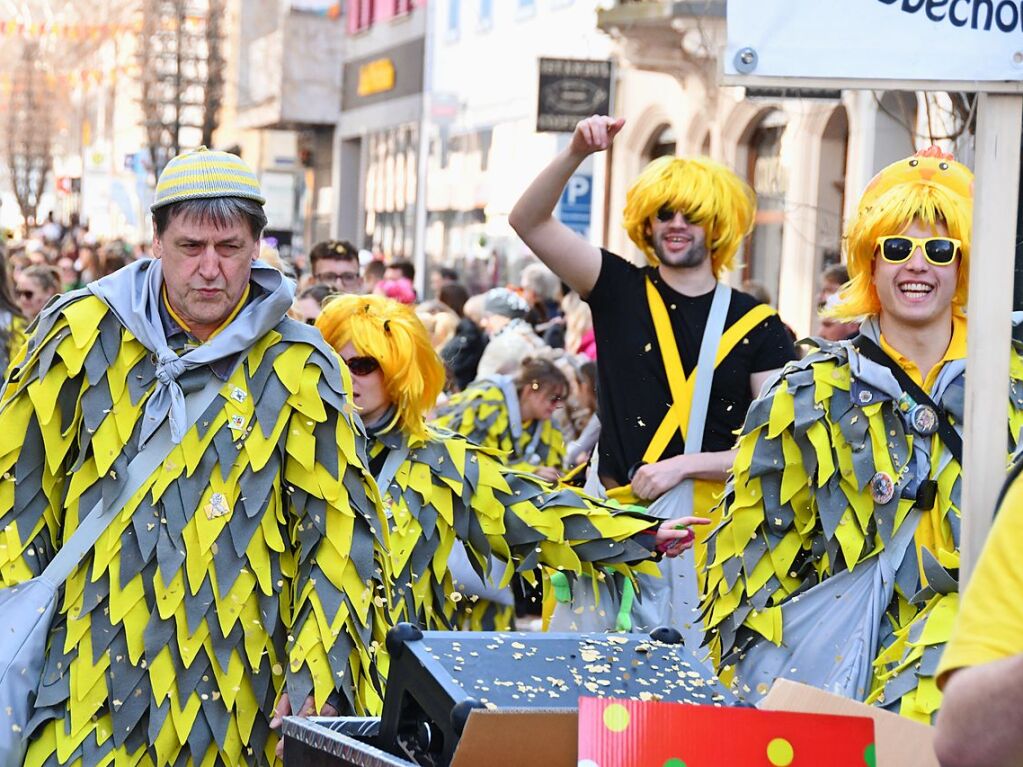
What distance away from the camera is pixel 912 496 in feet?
13.5

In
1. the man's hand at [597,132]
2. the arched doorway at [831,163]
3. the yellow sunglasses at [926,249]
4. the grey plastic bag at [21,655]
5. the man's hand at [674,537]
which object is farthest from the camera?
the arched doorway at [831,163]

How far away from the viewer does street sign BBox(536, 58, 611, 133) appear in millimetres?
15930

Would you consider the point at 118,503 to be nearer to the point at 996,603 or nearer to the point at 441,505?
the point at 441,505

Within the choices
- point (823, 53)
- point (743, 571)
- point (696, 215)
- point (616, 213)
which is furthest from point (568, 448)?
point (616, 213)

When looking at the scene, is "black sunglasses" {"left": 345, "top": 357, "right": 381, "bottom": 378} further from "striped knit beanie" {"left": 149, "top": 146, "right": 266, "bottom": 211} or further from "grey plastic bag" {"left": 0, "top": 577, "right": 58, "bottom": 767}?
"grey plastic bag" {"left": 0, "top": 577, "right": 58, "bottom": 767}

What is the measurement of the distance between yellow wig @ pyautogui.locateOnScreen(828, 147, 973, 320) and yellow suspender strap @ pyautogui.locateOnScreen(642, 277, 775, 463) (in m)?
1.13

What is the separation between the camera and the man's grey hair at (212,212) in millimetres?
3875

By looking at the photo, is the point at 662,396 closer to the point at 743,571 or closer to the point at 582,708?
the point at 743,571

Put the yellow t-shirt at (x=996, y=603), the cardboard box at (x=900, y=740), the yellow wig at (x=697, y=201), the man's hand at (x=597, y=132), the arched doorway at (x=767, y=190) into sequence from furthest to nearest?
1. the arched doorway at (x=767, y=190)
2. the yellow wig at (x=697, y=201)
3. the man's hand at (x=597, y=132)
4. the cardboard box at (x=900, y=740)
5. the yellow t-shirt at (x=996, y=603)

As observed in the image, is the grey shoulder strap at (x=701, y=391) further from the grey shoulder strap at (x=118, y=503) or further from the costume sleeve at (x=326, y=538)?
the grey shoulder strap at (x=118, y=503)

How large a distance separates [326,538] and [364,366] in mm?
1208

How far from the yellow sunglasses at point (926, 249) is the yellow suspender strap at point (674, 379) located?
1.32 metres

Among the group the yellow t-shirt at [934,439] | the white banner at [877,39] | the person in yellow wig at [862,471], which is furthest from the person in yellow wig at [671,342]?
the white banner at [877,39]

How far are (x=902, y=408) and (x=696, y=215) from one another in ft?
5.58
